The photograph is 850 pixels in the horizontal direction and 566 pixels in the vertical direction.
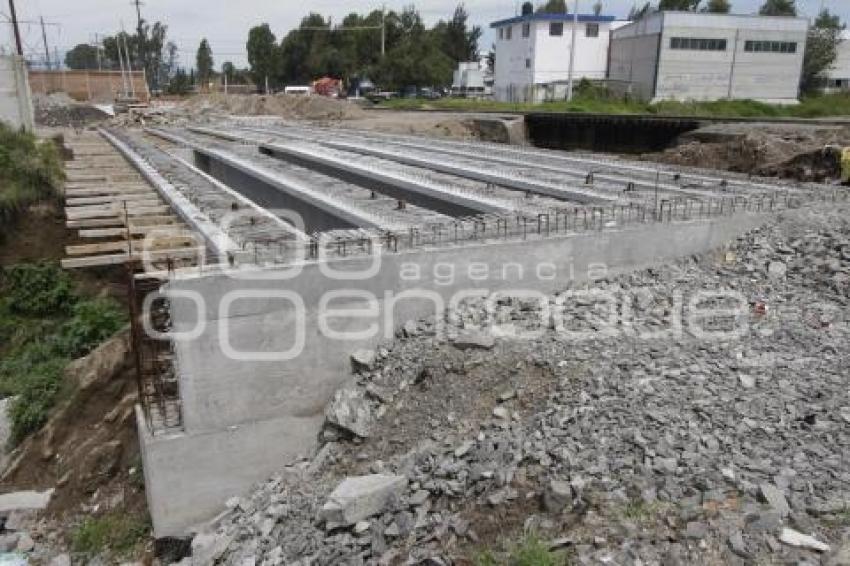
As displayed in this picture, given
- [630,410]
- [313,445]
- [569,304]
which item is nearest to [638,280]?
[569,304]

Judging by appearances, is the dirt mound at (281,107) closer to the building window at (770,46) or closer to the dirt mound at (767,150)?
the dirt mound at (767,150)

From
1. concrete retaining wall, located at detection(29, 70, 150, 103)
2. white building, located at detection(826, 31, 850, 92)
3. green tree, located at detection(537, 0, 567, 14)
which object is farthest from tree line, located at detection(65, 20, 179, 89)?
white building, located at detection(826, 31, 850, 92)

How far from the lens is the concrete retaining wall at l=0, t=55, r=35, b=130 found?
2495cm

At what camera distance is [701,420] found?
6.25 metres

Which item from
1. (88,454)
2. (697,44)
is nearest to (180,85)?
(697,44)

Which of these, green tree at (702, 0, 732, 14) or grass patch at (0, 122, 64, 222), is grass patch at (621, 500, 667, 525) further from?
green tree at (702, 0, 732, 14)

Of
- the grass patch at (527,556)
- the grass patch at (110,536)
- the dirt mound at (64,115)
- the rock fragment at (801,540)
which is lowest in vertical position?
the grass patch at (110,536)

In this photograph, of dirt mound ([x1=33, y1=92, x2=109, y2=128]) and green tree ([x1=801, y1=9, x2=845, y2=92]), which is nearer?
dirt mound ([x1=33, y1=92, x2=109, y2=128])

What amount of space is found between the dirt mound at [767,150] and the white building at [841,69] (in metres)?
44.8

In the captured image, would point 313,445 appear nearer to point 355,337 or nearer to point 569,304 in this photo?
point 355,337

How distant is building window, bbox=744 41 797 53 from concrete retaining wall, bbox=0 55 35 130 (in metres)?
44.3

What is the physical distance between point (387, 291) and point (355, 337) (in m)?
0.72

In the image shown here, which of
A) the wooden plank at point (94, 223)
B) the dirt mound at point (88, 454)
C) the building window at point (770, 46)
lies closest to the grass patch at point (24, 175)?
the wooden plank at point (94, 223)

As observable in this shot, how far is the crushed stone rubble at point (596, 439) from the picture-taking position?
199 inches
